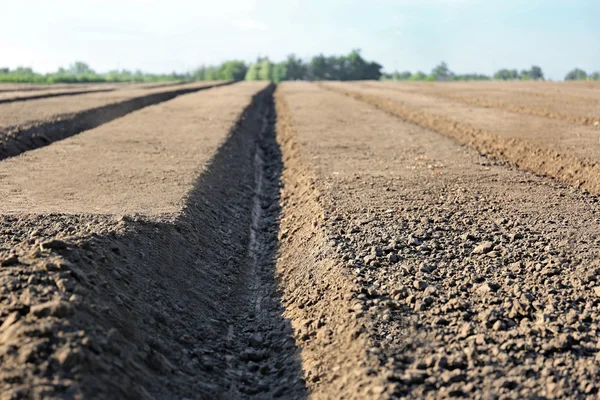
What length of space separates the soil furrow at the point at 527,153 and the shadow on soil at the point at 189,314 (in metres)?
5.24

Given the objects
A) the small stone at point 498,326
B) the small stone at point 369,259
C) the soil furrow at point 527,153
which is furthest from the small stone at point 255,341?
the soil furrow at point 527,153

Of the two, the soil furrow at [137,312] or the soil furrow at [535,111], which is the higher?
the soil furrow at [535,111]

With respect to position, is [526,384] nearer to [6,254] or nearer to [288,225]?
[6,254]

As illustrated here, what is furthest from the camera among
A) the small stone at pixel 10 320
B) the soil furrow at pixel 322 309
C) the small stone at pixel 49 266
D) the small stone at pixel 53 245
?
the small stone at pixel 53 245

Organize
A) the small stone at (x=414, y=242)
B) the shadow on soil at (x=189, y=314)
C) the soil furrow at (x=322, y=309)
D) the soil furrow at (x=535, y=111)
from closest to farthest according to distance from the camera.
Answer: the shadow on soil at (x=189, y=314), the soil furrow at (x=322, y=309), the small stone at (x=414, y=242), the soil furrow at (x=535, y=111)

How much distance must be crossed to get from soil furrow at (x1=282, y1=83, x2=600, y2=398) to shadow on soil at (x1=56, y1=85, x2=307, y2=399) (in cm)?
91

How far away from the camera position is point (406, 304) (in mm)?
4918

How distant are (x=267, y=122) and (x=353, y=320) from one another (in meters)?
18.2

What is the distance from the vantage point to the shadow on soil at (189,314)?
4016mm

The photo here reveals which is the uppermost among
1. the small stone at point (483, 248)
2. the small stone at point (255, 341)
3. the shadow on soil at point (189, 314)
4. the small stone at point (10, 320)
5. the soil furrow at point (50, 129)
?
the soil furrow at point (50, 129)

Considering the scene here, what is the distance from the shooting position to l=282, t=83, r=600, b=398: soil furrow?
153 inches

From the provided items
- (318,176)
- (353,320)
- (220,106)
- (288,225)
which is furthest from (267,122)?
(353,320)

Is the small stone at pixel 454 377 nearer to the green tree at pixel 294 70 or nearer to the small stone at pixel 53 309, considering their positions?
the small stone at pixel 53 309

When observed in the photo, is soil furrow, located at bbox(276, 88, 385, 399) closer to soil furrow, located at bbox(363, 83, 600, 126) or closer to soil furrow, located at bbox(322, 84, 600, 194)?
soil furrow, located at bbox(322, 84, 600, 194)
